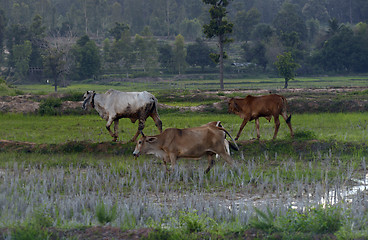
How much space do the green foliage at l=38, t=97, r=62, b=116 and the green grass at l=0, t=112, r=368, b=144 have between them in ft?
1.76

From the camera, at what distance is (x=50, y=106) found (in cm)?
2052

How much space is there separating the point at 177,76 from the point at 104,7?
39775 millimetres

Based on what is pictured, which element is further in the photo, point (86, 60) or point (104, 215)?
point (86, 60)

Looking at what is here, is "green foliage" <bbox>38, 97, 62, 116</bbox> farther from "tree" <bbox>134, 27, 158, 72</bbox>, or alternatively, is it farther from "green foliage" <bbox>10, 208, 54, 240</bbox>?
"tree" <bbox>134, 27, 158, 72</bbox>

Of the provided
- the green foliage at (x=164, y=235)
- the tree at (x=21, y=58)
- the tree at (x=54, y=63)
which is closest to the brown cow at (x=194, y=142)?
the green foliage at (x=164, y=235)

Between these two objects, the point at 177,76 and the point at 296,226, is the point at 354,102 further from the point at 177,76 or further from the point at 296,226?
the point at 177,76

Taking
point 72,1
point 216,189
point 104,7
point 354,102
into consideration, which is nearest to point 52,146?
point 216,189

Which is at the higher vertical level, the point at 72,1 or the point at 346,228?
the point at 72,1

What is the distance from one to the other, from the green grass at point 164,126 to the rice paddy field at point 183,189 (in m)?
0.08

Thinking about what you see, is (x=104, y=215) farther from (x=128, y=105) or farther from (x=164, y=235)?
(x=128, y=105)

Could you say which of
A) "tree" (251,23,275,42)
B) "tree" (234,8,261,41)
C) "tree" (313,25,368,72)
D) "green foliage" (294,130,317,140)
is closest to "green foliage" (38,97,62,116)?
"green foliage" (294,130,317,140)

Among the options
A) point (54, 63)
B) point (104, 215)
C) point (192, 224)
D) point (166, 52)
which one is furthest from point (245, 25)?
point (192, 224)

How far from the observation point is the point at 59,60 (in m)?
52.5

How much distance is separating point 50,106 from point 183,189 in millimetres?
12633
